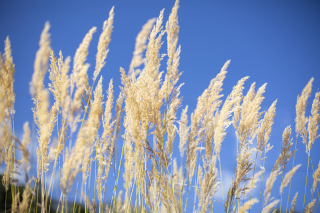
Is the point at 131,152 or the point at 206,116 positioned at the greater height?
the point at 206,116

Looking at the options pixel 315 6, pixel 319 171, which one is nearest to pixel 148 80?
pixel 319 171

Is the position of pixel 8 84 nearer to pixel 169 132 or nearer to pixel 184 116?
pixel 169 132

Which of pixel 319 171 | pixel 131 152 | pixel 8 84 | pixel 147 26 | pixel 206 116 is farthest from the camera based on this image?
pixel 319 171

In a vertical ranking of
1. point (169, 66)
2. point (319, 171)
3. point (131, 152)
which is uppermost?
point (169, 66)

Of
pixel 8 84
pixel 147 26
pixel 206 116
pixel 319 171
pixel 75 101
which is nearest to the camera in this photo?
pixel 75 101

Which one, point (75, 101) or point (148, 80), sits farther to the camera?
point (148, 80)

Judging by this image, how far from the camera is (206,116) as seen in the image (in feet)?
5.02

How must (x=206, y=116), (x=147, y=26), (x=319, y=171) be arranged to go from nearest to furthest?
(x=147, y=26)
(x=206, y=116)
(x=319, y=171)

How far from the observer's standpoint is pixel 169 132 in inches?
60.4

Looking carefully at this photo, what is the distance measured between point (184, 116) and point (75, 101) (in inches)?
54.8

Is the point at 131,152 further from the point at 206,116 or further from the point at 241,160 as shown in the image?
the point at 241,160

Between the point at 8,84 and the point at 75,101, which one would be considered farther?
the point at 8,84

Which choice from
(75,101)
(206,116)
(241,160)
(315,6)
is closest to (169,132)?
(206,116)

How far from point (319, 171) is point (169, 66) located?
2091 mm
